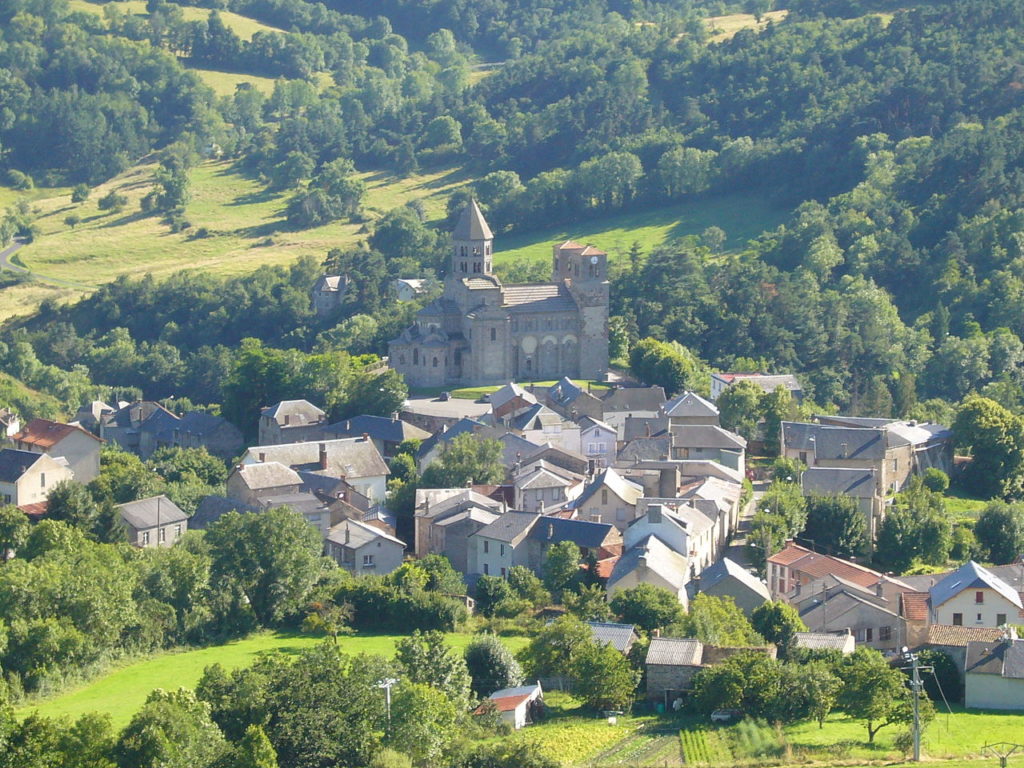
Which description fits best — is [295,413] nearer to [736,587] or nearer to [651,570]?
[651,570]

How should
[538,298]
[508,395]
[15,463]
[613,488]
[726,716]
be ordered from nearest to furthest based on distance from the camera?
1. [726,716]
2. [613,488]
3. [15,463]
4. [508,395]
5. [538,298]

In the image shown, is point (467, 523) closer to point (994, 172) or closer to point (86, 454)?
point (86, 454)

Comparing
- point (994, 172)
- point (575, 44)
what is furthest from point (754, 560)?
point (575, 44)

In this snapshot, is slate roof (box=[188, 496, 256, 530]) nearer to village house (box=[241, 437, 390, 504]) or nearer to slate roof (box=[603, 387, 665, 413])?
village house (box=[241, 437, 390, 504])

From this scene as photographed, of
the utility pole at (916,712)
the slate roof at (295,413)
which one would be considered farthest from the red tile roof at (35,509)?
the utility pole at (916,712)

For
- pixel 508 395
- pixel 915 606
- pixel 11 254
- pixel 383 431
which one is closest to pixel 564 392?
pixel 508 395

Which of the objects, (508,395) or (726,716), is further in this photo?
(508,395)
